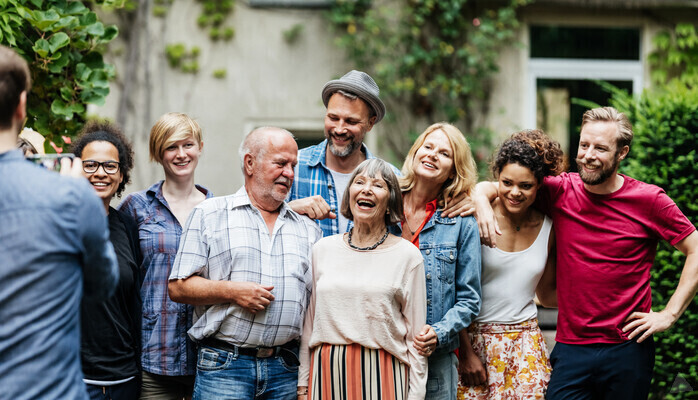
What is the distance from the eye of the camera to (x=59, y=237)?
1.93 meters

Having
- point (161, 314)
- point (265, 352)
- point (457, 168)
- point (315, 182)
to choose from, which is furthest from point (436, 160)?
point (161, 314)

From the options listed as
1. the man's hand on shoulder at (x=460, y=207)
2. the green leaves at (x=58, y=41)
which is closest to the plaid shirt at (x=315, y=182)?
the man's hand on shoulder at (x=460, y=207)

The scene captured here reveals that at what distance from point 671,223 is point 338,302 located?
159 centimetres

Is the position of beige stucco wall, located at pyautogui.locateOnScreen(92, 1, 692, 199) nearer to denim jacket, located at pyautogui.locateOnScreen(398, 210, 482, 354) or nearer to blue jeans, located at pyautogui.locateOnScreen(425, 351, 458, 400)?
denim jacket, located at pyautogui.locateOnScreen(398, 210, 482, 354)

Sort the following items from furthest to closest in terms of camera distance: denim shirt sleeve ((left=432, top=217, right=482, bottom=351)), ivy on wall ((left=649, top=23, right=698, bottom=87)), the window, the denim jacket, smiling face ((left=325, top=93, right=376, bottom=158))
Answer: the window, ivy on wall ((left=649, top=23, right=698, bottom=87)), smiling face ((left=325, top=93, right=376, bottom=158)), the denim jacket, denim shirt sleeve ((left=432, top=217, right=482, bottom=351))

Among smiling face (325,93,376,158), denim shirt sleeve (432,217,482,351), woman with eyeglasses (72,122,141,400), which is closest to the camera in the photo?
woman with eyeglasses (72,122,141,400)

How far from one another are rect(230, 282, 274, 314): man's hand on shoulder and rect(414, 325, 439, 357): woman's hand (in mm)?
656

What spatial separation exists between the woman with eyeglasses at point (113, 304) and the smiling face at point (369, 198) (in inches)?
40.2

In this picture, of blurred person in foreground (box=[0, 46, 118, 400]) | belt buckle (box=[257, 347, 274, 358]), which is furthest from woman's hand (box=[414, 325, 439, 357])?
blurred person in foreground (box=[0, 46, 118, 400])

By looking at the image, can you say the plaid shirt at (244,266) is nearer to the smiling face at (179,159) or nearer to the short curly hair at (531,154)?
the smiling face at (179,159)

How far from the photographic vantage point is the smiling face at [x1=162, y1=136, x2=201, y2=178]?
347cm

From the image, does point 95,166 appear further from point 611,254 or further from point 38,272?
point 611,254

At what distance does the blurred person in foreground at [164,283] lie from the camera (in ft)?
10.6

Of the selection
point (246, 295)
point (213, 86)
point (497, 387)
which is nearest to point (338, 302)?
point (246, 295)
